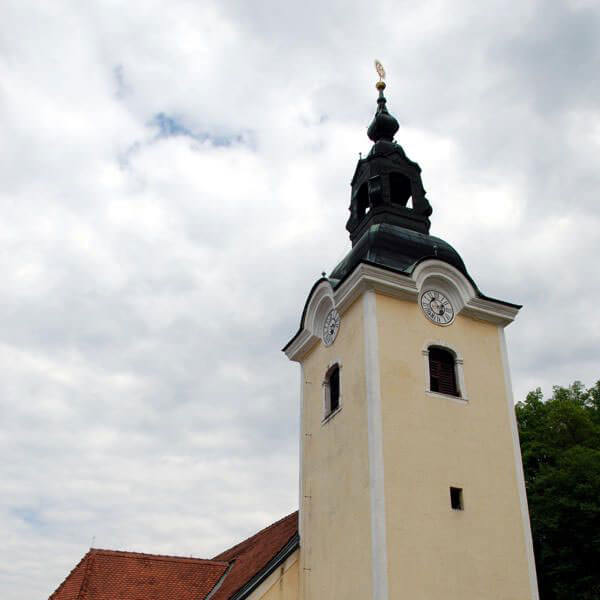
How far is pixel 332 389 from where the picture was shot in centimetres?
1667

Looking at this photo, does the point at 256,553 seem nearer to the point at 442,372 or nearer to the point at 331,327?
the point at 331,327

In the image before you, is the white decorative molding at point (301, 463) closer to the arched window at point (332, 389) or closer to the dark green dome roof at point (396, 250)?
the arched window at point (332, 389)

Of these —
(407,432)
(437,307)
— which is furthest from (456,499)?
(437,307)

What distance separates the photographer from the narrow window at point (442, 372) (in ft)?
50.0

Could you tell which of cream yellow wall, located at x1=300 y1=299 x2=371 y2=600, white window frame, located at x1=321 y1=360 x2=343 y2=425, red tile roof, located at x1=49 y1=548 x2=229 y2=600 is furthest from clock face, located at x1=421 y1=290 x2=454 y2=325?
red tile roof, located at x1=49 y1=548 x2=229 y2=600

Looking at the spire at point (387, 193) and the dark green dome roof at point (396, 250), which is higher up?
the spire at point (387, 193)

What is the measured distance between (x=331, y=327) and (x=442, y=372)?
9.48 ft

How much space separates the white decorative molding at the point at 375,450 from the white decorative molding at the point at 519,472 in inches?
125

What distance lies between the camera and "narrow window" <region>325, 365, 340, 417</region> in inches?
642

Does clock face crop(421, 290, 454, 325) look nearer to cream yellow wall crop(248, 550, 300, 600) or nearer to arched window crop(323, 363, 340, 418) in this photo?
arched window crop(323, 363, 340, 418)

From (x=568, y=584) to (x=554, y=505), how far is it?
2258 millimetres

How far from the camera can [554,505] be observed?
2255 centimetres

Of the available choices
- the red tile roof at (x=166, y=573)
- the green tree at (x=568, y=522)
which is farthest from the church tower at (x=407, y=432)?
the green tree at (x=568, y=522)

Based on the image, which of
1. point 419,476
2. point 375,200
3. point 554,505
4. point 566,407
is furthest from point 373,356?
point 566,407
